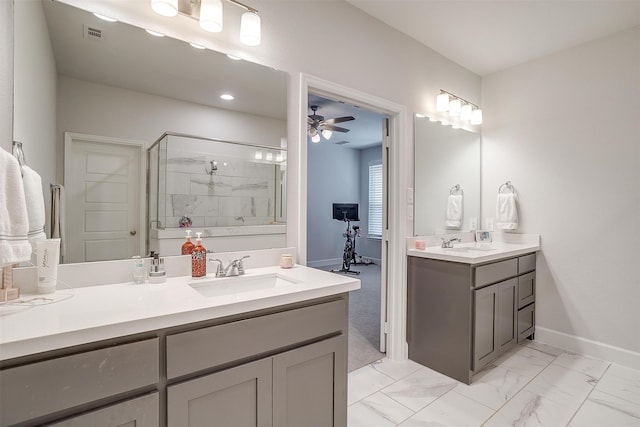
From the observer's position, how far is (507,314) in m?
2.44

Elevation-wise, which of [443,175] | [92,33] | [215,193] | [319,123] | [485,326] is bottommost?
[485,326]

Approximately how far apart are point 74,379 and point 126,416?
0.19m

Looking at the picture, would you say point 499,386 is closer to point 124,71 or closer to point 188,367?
point 188,367

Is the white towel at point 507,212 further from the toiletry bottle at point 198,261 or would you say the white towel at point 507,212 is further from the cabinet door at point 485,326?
the toiletry bottle at point 198,261

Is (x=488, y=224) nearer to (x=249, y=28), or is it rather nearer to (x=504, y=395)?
(x=504, y=395)

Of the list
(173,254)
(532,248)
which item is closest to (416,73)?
(532,248)

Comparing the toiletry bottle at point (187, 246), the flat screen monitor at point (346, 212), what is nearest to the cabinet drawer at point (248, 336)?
the toiletry bottle at point (187, 246)

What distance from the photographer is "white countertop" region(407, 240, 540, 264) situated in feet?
7.00

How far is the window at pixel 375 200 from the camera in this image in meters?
6.74

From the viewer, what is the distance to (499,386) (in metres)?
2.10

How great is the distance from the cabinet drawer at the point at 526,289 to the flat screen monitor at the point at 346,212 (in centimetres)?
368

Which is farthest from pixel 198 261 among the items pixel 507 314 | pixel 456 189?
pixel 456 189

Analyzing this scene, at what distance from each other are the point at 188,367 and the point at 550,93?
11.5 ft

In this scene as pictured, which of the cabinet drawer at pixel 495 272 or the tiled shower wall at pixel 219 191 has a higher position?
the tiled shower wall at pixel 219 191
